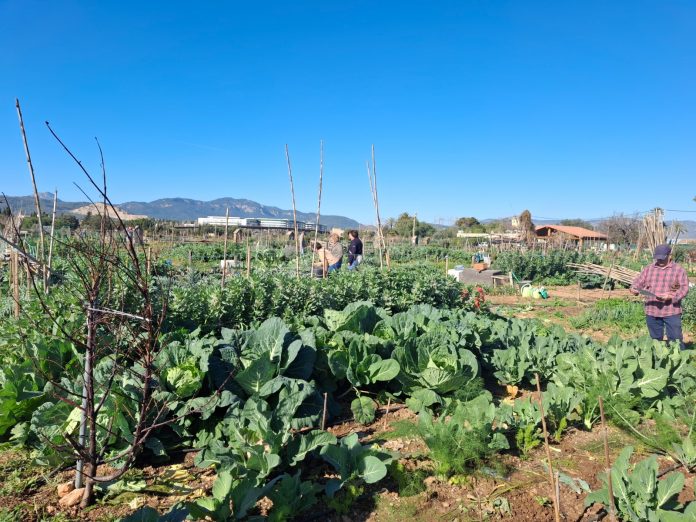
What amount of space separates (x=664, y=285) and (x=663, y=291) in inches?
3.1

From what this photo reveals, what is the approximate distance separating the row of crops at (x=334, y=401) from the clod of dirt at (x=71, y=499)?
0.84ft

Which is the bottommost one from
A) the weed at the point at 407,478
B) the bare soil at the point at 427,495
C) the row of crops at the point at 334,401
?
the bare soil at the point at 427,495

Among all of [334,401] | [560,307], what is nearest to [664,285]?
[334,401]

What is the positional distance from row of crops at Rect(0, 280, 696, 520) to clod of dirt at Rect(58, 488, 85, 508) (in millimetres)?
256

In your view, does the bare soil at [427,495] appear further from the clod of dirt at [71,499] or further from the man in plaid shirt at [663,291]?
the man in plaid shirt at [663,291]

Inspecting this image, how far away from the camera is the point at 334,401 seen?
365 centimetres

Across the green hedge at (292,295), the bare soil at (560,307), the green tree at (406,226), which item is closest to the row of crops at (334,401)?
the green hedge at (292,295)

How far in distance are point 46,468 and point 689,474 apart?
12.7ft

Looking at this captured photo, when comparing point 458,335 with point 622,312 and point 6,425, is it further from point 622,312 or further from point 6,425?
point 622,312

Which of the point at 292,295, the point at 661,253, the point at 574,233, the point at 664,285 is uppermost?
the point at 574,233

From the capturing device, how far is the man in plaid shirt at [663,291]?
557 centimetres

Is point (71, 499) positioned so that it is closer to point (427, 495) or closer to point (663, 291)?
point (427, 495)

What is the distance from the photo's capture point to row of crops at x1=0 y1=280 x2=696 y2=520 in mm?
2369

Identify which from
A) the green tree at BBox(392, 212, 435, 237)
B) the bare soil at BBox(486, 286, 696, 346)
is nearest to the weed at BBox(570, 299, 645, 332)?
the bare soil at BBox(486, 286, 696, 346)
